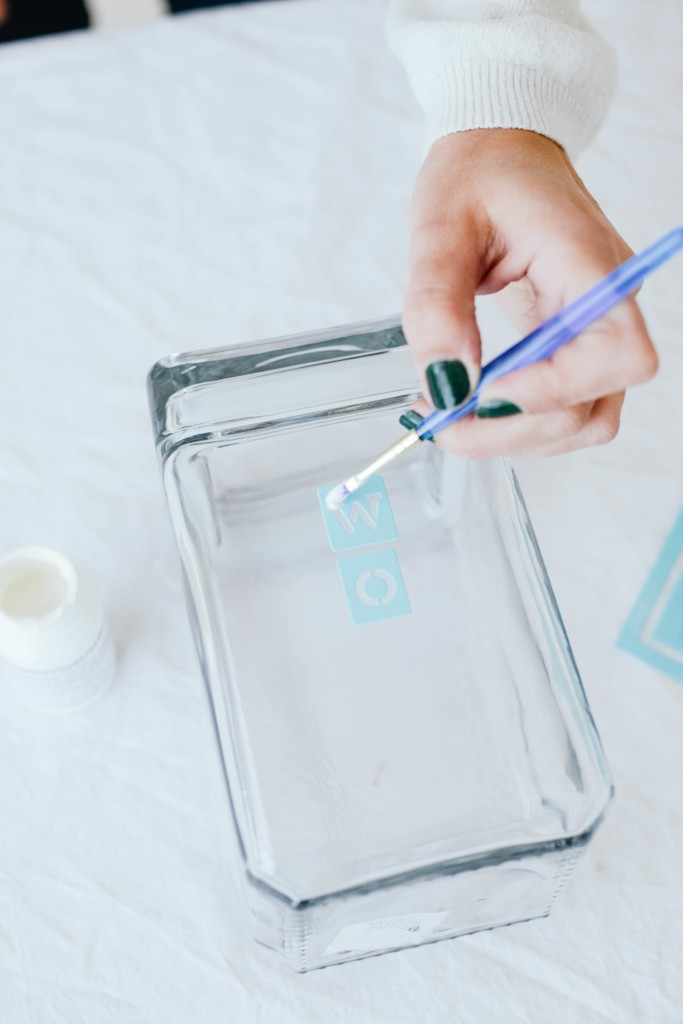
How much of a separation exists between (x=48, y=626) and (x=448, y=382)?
0.62 ft

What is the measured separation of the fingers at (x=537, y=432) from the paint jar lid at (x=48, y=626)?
0.17 meters

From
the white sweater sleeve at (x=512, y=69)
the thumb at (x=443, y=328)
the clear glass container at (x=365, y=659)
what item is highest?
the white sweater sleeve at (x=512, y=69)

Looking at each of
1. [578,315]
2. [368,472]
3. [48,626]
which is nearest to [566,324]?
[578,315]

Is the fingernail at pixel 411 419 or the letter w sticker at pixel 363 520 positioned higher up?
the fingernail at pixel 411 419

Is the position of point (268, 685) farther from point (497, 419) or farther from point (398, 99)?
point (398, 99)

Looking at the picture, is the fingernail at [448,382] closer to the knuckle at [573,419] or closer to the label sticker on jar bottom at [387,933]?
the knuckle at [573,419]

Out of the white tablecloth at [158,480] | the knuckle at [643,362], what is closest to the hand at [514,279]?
the knuckle at [643,362]

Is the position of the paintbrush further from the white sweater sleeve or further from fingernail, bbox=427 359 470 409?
the white sweater sleeve

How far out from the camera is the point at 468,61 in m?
0.42

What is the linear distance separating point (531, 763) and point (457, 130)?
263 mm

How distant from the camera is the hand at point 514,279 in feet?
1.05

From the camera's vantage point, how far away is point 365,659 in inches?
15.8

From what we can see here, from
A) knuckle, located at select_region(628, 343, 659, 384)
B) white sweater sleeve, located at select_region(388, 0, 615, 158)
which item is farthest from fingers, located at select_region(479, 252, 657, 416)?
white sweater sleeve, located at select_region(388, 0, 615, 158)

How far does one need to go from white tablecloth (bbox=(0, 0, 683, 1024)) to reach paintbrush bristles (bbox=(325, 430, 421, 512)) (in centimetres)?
12
